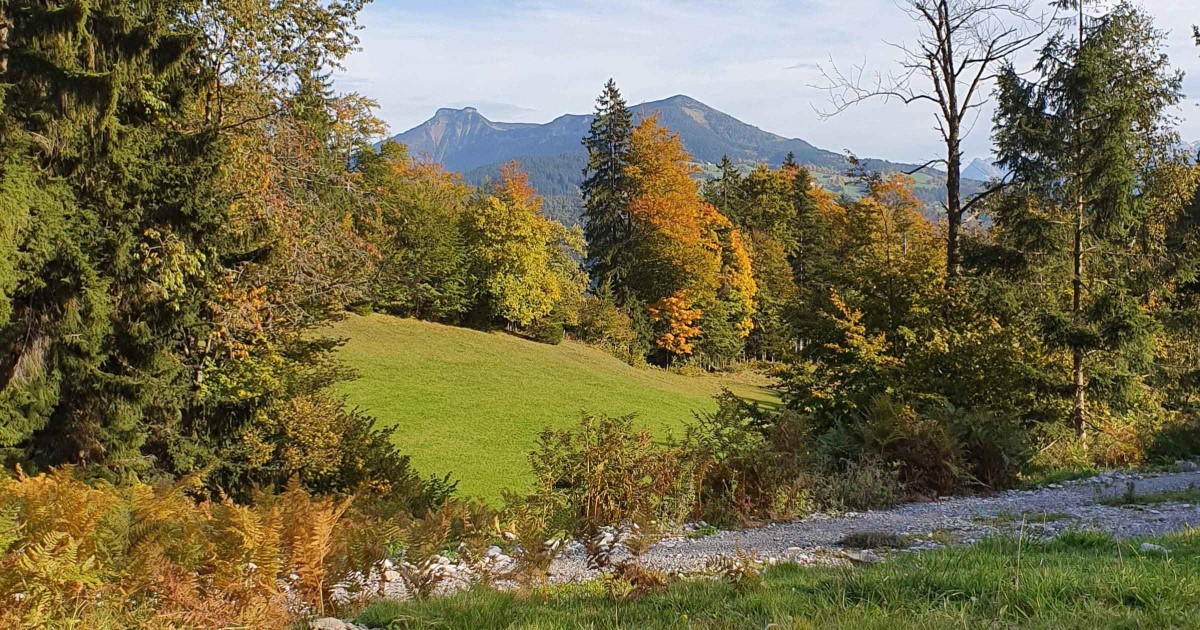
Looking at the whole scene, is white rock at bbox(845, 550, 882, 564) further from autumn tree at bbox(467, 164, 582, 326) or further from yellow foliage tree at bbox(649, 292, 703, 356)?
yellow foliage tree at bbox(649, 292, 703, 356)

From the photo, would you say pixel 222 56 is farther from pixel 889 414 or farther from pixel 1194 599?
pixel 1194 599

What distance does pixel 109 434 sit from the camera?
29.6 ft

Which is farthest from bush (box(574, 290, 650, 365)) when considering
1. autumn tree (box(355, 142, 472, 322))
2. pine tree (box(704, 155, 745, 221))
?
pine tree (box(704, 155, 745, 221))

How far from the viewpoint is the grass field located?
18984 millimetres

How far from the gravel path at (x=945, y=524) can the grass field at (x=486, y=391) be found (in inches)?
360

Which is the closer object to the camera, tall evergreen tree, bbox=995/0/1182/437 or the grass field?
tall evergreen tree, bbox=995/0/1182/437

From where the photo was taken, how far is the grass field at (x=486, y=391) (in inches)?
747

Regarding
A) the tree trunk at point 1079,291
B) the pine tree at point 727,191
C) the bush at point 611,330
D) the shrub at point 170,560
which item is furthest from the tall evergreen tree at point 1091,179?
the pine tree at point 727,191

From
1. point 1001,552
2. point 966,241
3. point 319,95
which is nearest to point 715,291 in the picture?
point 966,241

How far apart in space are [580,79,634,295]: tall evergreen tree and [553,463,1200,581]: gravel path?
1337 inches

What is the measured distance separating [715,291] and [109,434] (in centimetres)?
3454

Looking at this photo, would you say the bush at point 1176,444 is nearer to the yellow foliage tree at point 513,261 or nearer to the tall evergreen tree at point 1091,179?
the tall evergreen tree at point 1091,179

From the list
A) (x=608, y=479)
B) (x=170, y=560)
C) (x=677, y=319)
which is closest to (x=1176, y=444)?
(x=608, y=479)

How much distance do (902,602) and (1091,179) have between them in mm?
11950
